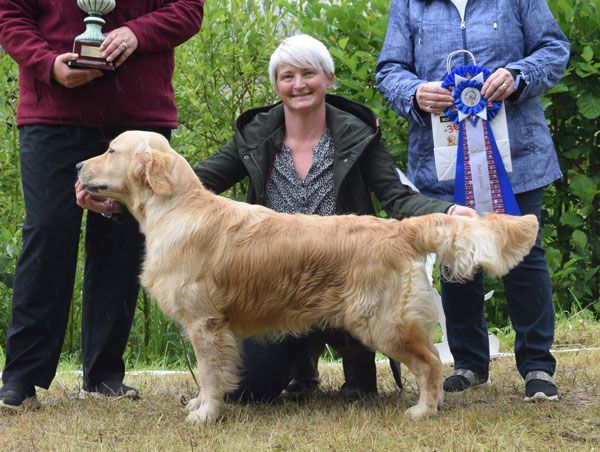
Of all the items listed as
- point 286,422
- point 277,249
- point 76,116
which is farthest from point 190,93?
point 286,422

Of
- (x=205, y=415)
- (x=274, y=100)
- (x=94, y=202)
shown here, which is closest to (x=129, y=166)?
(x=94, y=202)

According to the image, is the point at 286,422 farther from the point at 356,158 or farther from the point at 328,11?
the point at 328,11

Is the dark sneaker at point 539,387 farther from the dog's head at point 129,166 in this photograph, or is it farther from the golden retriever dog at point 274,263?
the dog's head at point 129,166

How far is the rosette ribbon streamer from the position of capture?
424 cm

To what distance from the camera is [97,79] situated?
13.9 feet

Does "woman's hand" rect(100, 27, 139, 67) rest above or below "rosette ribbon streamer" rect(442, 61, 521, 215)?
above

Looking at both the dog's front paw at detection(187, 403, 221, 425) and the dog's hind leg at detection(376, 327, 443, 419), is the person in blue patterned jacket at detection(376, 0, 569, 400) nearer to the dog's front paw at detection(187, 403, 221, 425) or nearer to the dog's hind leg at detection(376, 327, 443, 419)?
the dog's hind leg at detection(376, 327, 443, 419)

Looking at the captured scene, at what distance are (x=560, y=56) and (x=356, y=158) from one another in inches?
44.6

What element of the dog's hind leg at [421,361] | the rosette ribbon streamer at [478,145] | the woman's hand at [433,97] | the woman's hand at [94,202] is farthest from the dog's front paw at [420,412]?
the woman's hand at [94,202]

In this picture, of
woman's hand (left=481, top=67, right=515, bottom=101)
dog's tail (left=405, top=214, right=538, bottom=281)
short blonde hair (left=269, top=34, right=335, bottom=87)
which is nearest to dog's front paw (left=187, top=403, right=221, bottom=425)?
dog's tail (left=405, top=214, right=538, bottom=281)

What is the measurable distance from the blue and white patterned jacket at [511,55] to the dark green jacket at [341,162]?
0.82ft

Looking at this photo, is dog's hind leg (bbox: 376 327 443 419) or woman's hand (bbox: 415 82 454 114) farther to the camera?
woman's hand (bbox: 415 82 454 114)

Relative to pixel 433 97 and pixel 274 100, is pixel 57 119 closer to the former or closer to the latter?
pixel 433 97

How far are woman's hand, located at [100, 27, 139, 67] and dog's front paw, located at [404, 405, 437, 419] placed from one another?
7.06ft
